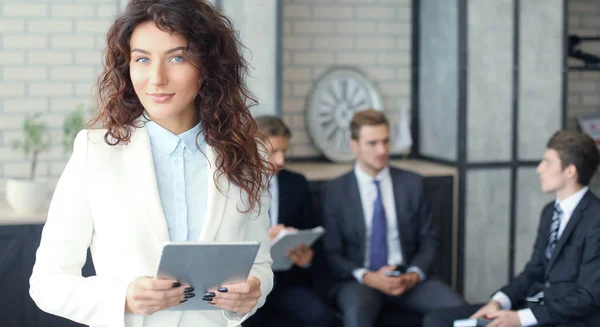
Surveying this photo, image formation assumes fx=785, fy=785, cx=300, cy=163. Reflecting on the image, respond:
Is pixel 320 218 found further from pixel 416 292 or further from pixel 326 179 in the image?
→ pixel 416 292

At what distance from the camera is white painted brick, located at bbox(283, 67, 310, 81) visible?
17.2ft

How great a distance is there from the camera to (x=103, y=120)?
1814mm

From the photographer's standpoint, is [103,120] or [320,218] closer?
[103,120]

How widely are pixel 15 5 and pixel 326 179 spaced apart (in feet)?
6.77

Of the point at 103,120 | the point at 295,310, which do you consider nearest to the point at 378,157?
the point at 295,310

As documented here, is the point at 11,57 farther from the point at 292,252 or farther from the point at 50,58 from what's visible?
the point at 292,252

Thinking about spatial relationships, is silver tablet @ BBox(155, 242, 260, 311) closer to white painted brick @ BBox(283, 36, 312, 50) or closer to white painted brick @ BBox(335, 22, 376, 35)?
white painted brick @ BBox(283, 36, 312, 50)

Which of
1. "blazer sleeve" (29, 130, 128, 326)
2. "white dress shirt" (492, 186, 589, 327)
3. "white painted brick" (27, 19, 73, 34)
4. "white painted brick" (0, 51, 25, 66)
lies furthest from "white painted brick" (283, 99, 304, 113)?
"blazer sleeve" (29, 130, 128, 326)

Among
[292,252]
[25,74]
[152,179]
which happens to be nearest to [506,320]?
[292,252]

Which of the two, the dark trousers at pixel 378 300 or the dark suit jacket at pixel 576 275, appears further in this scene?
the dark trousers at pixel 378 300

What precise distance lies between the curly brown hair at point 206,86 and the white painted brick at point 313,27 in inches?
134

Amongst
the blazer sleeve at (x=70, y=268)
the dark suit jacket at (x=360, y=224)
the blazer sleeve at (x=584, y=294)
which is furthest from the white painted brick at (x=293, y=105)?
the blazer sleeve at (x=70, y=268)

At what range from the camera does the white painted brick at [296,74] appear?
17.2ft

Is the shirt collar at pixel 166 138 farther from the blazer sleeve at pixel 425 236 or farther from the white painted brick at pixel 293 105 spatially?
the white painted brick at pixel 293 105
